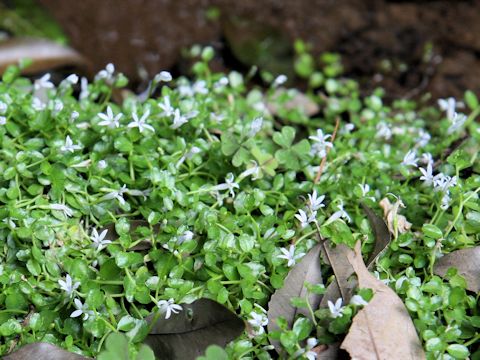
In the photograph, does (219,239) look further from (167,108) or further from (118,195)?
(167,108)

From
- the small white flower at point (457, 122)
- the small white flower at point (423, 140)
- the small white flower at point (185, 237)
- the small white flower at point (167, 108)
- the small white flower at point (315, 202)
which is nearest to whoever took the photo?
the small white flower at point (185, 237)

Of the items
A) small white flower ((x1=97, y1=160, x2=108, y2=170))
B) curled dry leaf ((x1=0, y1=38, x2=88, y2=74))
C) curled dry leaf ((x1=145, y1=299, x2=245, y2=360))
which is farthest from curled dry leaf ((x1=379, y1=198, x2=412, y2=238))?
curled dry leaf ((x1=0, y1=38, x2=88, y2=74))

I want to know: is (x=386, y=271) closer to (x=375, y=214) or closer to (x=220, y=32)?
(x=375, y=214)

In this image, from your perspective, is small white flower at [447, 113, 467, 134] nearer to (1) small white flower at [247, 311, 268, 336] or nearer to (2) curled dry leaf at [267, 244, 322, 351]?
(2) curled dry leaf at [267, 244, 322, 351]

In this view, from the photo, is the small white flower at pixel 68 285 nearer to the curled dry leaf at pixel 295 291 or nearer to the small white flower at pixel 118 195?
the small white flower at pixel 118 195

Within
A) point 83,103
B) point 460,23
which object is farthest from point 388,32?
point 83,103

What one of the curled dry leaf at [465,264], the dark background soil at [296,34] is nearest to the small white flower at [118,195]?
the curled dry leaf at [465,264]

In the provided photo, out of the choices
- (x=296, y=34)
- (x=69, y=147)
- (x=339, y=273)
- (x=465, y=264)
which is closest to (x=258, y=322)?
(x=339, y=273)
